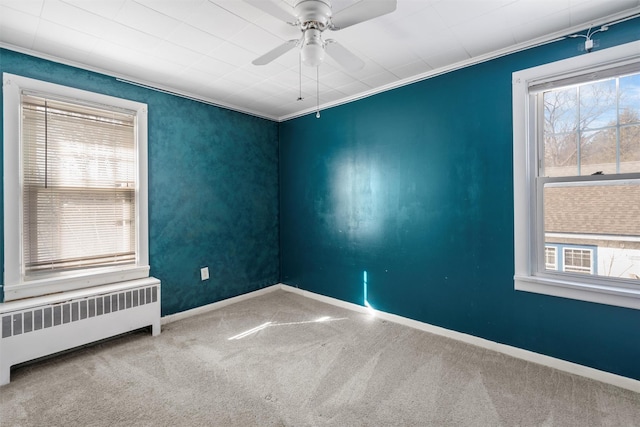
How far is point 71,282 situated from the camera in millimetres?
2596

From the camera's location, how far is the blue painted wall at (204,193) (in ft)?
10.2

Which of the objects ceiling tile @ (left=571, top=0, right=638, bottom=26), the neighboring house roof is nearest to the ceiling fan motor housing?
ceiling tile @ (left=571, top=0, right=638, bottom=26)

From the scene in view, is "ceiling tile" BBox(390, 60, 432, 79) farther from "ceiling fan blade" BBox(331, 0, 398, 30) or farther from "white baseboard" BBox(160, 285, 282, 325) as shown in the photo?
"white baseboard" BBox(160, 285, 282, 325)

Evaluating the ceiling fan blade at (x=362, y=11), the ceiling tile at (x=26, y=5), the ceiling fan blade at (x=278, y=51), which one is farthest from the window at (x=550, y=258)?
the ceiling tile at (x=26, y=5)

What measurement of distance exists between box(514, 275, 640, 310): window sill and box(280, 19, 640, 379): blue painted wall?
60 mm

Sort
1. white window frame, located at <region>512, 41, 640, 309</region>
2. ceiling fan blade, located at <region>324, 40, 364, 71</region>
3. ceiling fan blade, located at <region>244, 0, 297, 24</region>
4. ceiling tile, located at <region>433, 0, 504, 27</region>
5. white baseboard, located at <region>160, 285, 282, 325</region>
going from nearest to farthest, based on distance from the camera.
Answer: ceiling fan blade, located at <region>244, 0, 297, 24</region> < ceiling fan blade, located at <region>324, 40, 364, 71</region> < ceiling tile, located at <region>433, 0, 504, 27</region> < white window frame, located at <region>512, 41, 640, 309</region> < white baseboard, located at <region>160, 285, 282, 325</region>

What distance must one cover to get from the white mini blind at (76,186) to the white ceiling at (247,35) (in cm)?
49

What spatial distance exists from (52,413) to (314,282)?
2.66 meters

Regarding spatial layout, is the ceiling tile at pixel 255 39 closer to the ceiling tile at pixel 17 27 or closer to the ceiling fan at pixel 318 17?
the ceiling fan at pixel 318 17

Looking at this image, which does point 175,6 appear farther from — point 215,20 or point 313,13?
point 313,13

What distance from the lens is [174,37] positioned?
2207 millimetres

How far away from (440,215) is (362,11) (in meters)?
1.93

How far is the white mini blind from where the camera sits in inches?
96.8

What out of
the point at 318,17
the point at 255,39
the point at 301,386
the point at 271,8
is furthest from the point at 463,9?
the point at 301,386
